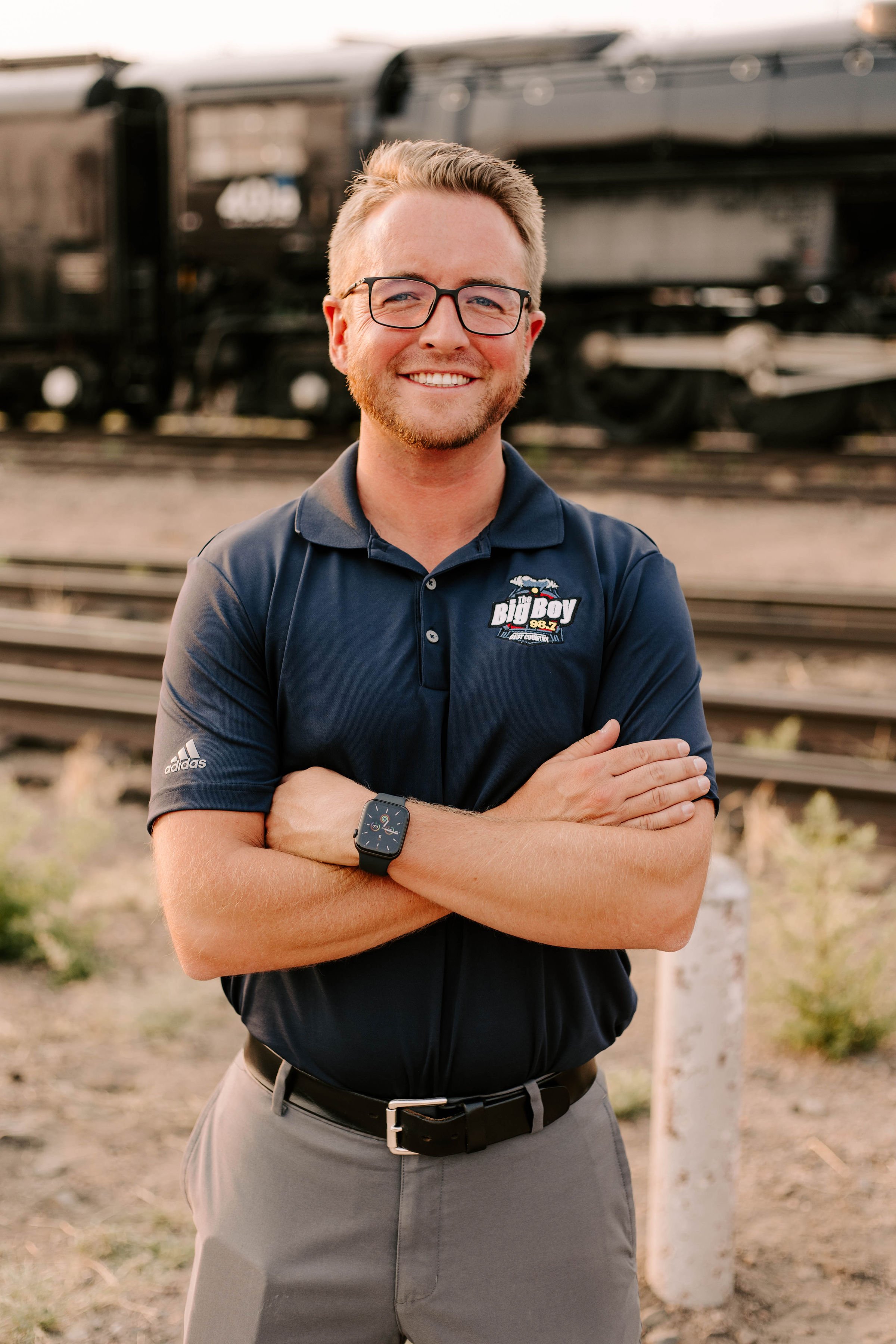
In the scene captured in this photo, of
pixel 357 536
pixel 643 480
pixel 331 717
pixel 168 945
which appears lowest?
pixel 168 945

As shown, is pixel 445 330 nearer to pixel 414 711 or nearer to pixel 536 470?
pixel 414 711

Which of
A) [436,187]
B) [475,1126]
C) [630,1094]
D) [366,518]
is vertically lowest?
[630,1094]

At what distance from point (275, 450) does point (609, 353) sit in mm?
3815

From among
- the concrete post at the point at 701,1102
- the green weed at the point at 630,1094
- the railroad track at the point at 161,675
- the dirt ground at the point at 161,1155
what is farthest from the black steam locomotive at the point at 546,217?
the concrete post at the point at 701,1102

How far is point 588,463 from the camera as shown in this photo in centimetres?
1208

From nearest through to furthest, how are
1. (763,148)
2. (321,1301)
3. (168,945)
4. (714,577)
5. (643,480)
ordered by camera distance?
(321,1301) < (168,945) < (714,577) < (643,480) < (763,148)

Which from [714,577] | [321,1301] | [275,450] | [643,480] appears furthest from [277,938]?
[275,450]

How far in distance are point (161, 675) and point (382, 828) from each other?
569 cm

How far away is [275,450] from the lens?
13320 millimetres

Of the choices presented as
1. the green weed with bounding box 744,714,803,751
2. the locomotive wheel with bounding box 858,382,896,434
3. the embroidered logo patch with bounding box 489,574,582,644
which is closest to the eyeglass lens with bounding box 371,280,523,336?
the embroidered logo patch with bounding box 489,574,582,644

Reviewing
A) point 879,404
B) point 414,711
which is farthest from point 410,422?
point 879,404

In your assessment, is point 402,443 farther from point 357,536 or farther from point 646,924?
point 646,924

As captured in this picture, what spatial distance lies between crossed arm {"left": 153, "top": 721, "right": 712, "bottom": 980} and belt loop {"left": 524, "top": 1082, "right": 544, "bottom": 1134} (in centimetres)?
23

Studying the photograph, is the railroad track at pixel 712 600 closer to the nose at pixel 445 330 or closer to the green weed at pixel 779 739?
the green weed at pixel 779 739
